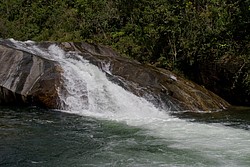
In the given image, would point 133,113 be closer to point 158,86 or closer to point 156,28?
point 158,86

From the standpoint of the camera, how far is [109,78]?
15344mm

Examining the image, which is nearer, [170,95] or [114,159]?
[114,159]

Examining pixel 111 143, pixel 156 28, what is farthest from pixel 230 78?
pixel 111 143

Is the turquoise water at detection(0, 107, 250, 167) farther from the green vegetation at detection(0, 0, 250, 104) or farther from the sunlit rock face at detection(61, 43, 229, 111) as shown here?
the green vegetation at detection(0, 0, 250, 104)

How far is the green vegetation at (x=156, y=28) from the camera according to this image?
17.2 metres

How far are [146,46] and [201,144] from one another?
490 inches

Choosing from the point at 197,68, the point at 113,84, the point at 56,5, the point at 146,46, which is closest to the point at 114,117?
the point at 113,84

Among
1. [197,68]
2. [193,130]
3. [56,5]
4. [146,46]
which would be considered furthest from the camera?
[56,5]

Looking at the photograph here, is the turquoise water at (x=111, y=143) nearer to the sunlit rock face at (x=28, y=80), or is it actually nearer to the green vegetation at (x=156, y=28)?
the sunlit rock face at (x=28, y=80)

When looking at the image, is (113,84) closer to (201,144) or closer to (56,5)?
(201,144)

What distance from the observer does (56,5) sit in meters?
31.4

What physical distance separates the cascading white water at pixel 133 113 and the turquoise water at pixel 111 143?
0.08 ft

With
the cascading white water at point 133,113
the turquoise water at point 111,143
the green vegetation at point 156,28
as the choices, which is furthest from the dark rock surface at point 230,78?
the cascading white water at point 133,113

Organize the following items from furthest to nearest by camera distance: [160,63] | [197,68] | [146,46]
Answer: [146,46] → [160,63] → [197,68]
